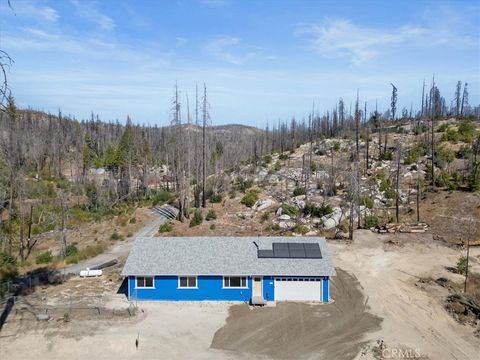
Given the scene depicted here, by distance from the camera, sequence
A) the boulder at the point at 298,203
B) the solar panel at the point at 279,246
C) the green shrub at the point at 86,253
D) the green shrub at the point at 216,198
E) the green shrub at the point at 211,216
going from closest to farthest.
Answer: the solar panel at the point at 279,246, the green shrub at the point at 86,253, the green shrub at the point at 211,216, the boulder at the point at 298,203, the green shrub at the point at 216,198

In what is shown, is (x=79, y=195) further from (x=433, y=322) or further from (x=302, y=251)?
(x=433, y=322)

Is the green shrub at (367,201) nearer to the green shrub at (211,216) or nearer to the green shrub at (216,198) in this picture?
the green shrub at (211,216)

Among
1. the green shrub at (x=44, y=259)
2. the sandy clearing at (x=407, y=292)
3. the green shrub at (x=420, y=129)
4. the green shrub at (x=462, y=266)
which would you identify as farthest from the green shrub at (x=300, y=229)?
the green shrub at (x=420, y=129)

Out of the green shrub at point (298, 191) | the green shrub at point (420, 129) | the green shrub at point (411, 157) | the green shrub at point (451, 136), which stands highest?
the green shrub at point (420, 129)

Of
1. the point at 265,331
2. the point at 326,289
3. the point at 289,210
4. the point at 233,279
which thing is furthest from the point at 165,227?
the point at 265,331

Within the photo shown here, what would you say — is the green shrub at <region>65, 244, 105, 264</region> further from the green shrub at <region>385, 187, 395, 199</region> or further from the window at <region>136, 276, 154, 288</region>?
the green shrub at <region>385, 187, 395, 199</region>

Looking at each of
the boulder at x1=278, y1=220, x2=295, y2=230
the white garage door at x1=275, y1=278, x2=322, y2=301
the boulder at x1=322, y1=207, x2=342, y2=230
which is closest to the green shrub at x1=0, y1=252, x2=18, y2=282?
the white garage door at x1=275, y1=278, x2=322, y2=301
